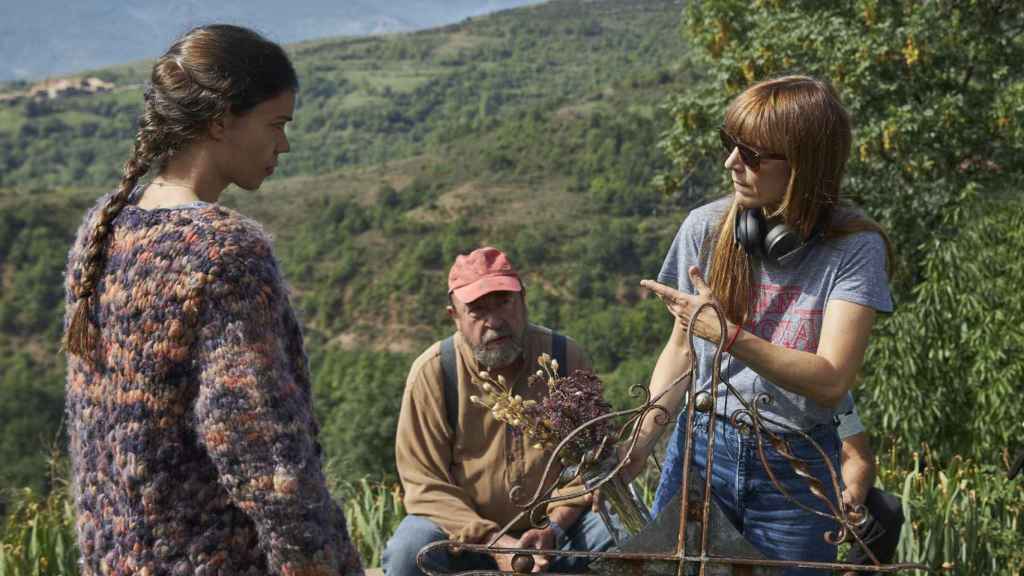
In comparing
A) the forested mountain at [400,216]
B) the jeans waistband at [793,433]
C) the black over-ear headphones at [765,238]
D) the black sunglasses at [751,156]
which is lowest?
the forested mountain at [400,216]

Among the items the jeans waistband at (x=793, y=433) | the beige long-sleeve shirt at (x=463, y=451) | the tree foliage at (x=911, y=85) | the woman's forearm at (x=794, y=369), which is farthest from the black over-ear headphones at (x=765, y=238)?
the tree foliage at (x=911, y=85)

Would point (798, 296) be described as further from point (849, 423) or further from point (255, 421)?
point (255, 421)

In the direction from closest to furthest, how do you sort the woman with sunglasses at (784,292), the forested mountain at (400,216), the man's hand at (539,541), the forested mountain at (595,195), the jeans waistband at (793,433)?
the woman with sunglasses at (784,292) → the jeans waistband at (793,433) → the man's hand at (539,541) → the forested mountain at (595,195) → the forested mountain at (400,216)

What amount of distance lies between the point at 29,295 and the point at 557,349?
56419 millimetres

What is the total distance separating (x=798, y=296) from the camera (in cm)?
222

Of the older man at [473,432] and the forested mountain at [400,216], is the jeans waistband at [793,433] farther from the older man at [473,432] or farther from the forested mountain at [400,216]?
the forested mountain at [400,216]

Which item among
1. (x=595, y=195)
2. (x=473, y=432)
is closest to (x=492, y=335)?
(x=473, y=432)

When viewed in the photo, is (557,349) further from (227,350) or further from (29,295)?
(29,295)

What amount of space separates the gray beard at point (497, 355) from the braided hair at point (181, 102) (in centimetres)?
145

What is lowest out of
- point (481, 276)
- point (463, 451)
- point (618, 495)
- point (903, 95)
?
point (463, 451)

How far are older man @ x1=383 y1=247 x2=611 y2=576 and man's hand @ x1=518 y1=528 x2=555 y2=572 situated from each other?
201mm

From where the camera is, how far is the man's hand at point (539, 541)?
264 cm

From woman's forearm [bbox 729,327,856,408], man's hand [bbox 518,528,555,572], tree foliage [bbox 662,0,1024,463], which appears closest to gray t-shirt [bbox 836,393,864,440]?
woman's forearm [bbox 729,327,856,408]

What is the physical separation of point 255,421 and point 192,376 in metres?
0.12
